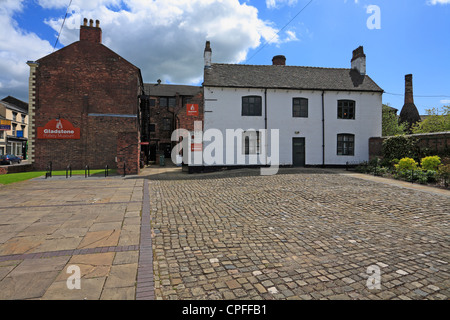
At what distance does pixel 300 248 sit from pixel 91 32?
23279 mm

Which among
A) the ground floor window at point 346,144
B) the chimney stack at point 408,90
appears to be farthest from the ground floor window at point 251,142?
the chimney stack at point 408,90

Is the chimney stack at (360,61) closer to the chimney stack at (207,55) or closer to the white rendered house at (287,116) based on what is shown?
the white rendered house at (287,116)

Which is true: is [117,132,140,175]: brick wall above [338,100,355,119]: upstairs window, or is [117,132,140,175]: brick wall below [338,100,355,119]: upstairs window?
below

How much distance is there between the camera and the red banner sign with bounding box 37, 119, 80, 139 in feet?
61.5

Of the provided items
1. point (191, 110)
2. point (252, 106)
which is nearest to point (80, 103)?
point (191, 110)

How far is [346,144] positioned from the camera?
1903 cm

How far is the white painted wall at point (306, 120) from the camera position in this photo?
57.8 ft

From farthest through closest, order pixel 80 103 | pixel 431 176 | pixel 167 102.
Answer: pixel 167 102
pixel 80 103
pixel 431 176

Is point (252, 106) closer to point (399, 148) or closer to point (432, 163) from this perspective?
point (399, 148)

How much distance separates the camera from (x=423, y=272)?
10.8 ft

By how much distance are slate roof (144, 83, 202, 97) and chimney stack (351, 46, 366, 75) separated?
23.4 metres

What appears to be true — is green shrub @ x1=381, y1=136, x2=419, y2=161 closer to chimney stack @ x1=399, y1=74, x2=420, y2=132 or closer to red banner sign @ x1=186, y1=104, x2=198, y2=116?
red banner sign @ x1=186, y1=104, x2=198, y2=116

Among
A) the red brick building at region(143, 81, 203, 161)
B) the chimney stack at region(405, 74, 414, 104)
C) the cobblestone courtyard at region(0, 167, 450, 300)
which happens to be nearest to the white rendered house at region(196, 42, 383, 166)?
the cobblestone courtyard at region(0, 167, 450, 300)
